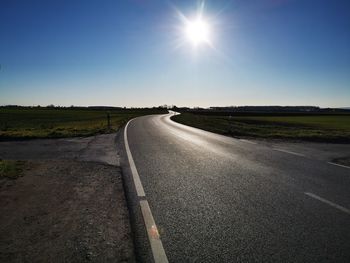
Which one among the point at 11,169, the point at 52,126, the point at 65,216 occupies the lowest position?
the point at 52,126

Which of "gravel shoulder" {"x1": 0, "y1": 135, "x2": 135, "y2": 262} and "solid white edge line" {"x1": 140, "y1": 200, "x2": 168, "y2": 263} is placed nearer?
"solid white edge line" {"x1": 140, "y1": 200, "x2": 168, "y2": 263}

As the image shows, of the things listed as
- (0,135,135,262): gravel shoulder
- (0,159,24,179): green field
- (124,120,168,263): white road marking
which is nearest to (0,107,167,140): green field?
(0,159,24,179): green field

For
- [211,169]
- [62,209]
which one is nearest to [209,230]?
[62,209]

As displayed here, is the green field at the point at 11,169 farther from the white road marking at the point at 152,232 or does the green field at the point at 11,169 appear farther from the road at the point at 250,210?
the white road marking at the point at 152,232

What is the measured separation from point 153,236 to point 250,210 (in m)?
1.78

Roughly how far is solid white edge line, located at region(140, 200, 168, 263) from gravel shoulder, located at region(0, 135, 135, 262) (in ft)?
0.87

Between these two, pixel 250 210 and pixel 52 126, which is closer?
pixel 250 210

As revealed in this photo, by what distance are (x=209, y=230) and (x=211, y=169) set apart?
4.44 meters

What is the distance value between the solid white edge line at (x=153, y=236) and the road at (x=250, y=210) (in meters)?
0.06

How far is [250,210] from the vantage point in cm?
506

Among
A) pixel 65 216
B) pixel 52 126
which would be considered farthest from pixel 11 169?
pixel 52 126

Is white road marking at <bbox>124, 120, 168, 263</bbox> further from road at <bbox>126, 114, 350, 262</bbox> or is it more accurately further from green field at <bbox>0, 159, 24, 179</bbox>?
green field at <bbox>0, 159, 24, 179</bbox>

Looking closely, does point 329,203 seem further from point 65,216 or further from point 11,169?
point 11,169

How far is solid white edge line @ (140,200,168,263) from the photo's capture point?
3.55 metres
